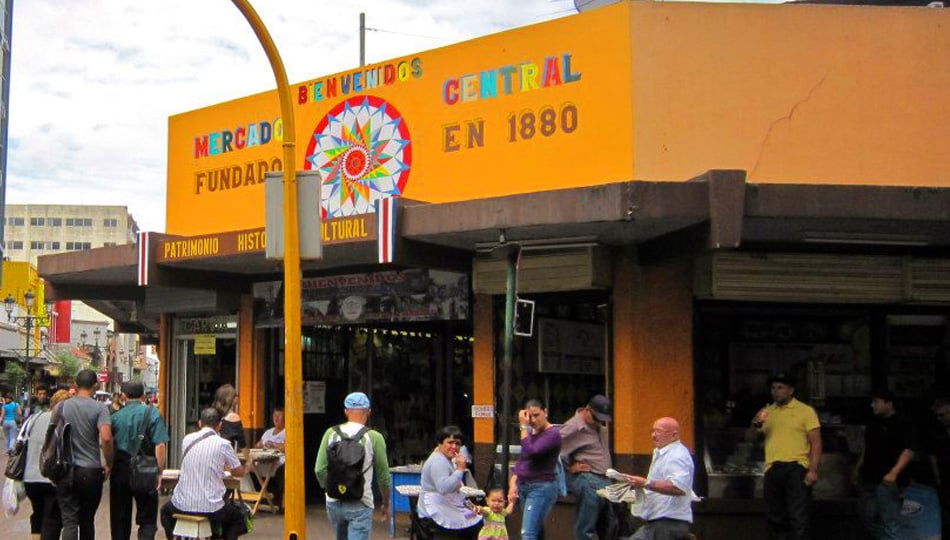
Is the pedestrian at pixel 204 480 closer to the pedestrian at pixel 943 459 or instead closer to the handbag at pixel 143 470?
the handbag at pixel 143 470

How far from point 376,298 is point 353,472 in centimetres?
592

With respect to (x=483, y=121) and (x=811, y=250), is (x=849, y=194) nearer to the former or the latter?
(x=811, y=250)

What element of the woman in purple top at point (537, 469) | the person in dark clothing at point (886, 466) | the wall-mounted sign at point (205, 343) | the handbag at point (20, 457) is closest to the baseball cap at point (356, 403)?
the woman in purple top at point (537, 469)

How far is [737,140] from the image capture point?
10867mm

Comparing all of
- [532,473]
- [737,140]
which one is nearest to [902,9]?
[737,140]

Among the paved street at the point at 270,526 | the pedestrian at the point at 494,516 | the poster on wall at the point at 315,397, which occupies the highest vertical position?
the poster on wall at the point at 315,397

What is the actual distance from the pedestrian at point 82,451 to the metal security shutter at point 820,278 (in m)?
6.20

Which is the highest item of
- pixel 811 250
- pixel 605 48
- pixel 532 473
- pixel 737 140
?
pixel 605 48

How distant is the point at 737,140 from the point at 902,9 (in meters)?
2.24

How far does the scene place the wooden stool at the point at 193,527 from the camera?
824 centimetres

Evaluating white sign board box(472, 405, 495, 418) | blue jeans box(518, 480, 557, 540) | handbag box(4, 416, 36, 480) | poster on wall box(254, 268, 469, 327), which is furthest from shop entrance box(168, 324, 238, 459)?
blue jeans box(518, 480, 557, 540)

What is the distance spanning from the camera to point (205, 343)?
1650 cm

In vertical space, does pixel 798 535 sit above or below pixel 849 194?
below

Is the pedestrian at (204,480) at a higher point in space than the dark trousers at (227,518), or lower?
higher
